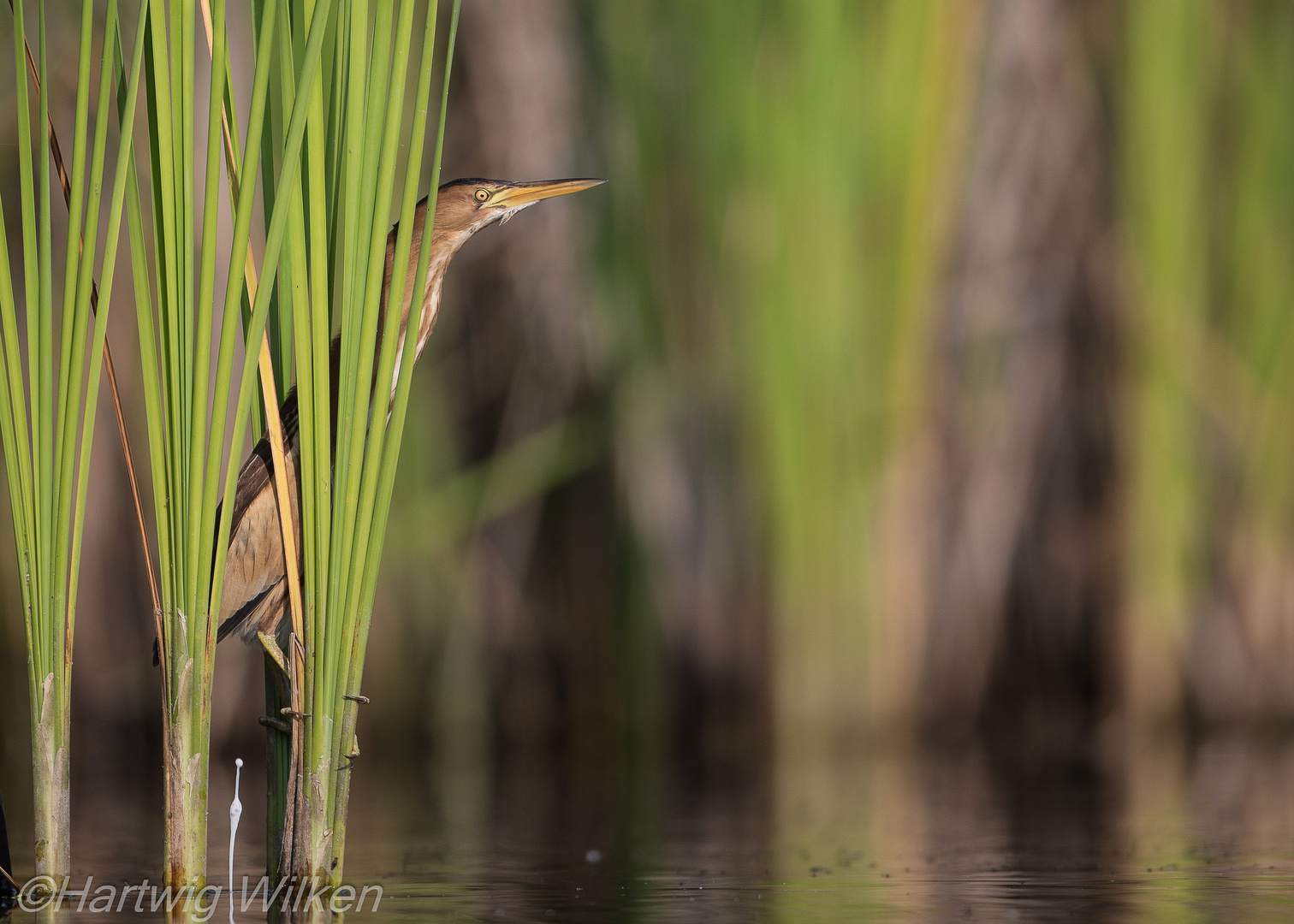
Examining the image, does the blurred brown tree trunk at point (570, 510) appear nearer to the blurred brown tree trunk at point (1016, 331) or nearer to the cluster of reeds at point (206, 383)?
the blurred brown tree trunk at point (1016, 331)

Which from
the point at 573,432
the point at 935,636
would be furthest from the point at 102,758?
the point at 935,636

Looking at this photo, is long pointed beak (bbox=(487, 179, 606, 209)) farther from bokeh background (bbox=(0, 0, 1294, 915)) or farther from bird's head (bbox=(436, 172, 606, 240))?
bokeh background (bbox=(0, 0, 1294, 915))

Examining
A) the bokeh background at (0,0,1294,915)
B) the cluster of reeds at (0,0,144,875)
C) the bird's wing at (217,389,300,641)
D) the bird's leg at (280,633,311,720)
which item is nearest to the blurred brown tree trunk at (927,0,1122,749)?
the bokeh background at (0,0,1294,915)

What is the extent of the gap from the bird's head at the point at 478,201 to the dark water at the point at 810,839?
1.09m

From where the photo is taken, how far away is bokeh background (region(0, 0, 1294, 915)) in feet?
14.2

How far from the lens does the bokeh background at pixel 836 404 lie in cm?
433

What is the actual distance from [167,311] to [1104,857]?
1.67 meters

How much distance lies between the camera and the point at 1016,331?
15.6ft

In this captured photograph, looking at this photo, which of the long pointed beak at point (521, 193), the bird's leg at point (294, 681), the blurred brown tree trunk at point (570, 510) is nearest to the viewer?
the bird's leg at point (294, 681)

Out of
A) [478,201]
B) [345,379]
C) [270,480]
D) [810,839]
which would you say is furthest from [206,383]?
[810,839]

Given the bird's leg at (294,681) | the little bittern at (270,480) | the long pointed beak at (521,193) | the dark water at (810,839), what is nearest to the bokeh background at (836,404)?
the dark water at (810,839)

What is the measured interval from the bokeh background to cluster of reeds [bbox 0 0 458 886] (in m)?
2.10

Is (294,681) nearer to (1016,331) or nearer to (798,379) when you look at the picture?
(798,379)

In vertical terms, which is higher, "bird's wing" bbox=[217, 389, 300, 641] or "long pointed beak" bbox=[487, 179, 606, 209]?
"long pointed beak" bbox=[487, 179, 606, 209]
